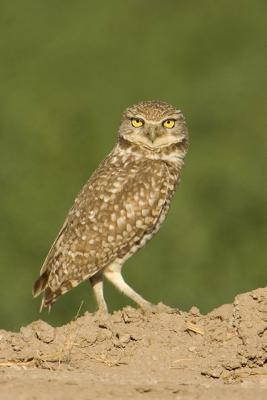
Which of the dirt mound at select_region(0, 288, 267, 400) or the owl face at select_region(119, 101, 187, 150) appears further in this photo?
the owl face at select_region(119, 101, 187, 150)

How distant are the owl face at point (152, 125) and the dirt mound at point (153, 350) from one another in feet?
5.16

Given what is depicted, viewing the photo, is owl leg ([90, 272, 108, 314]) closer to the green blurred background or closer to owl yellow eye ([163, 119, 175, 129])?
owl yellow eye ([163, 119, 175, 129])

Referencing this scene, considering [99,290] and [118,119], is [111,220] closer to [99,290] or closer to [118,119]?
[99,290]

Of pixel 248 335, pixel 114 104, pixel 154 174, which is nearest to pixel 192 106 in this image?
pixel 114 104

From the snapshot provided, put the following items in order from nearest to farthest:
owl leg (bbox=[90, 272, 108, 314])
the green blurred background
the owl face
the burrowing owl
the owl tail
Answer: owl leg (bbox=[90, 272, 108, 314])
the burrowing owl
the owl tail
the owl face
the green blurred background

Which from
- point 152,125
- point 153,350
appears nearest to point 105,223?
point 152,125

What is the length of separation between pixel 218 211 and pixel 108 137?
2.74 meters

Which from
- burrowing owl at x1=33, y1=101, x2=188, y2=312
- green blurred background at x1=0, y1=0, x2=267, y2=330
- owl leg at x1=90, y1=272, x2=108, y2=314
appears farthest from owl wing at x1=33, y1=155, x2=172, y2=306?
green blurred background at x1=0, y1=0, x2=267, y2=330

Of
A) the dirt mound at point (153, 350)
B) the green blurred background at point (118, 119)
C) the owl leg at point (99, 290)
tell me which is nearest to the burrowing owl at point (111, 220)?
the owl leg at point (99, 290)

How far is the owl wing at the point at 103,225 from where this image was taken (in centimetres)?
1129

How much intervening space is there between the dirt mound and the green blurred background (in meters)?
5.90

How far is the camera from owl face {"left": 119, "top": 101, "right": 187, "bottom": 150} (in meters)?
11.6

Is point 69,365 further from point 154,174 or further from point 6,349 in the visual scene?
point 154,174

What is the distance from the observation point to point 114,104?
2270cm
